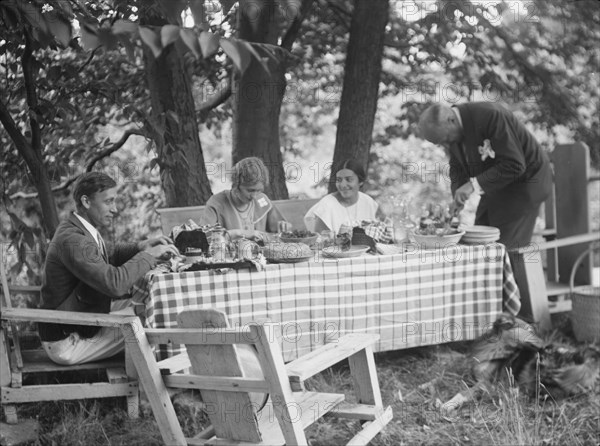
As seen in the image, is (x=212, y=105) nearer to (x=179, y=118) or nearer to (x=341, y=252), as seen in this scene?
(x=179, y=118)

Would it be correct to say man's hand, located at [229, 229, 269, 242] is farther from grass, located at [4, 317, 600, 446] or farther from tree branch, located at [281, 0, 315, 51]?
tree branch, located at [281, 0, 315, 51]

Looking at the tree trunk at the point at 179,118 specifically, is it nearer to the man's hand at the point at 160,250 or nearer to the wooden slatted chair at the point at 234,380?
the man's hand at the point at 160,250

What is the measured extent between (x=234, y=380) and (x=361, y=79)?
14.3 ft

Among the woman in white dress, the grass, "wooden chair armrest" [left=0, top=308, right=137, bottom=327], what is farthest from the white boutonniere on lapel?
"wooden chair armrest" [left=0, top=308, right=137, bottom=327]

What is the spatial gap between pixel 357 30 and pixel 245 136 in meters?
1.43

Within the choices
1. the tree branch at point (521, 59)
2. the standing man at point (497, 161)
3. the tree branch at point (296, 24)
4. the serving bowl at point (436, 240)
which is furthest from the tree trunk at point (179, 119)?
the tree branch at point (521, 59)

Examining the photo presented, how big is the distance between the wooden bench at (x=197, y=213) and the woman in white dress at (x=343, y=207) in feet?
2.10

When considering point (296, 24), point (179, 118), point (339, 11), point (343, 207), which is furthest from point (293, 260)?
point (339, 11)

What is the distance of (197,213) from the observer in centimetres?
563

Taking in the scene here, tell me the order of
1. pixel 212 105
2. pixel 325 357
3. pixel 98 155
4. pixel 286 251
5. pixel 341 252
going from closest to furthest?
1. pixel 325 357
2. pixel 286 251
3. pixel 341 252
4. pixel 98 155
5. pixel 212 105

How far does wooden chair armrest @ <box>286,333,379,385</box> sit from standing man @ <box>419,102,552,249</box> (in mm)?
2063

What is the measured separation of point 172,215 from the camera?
552 cm

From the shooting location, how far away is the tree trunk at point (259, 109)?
21.6ft

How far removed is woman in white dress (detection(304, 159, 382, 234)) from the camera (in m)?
5.29
